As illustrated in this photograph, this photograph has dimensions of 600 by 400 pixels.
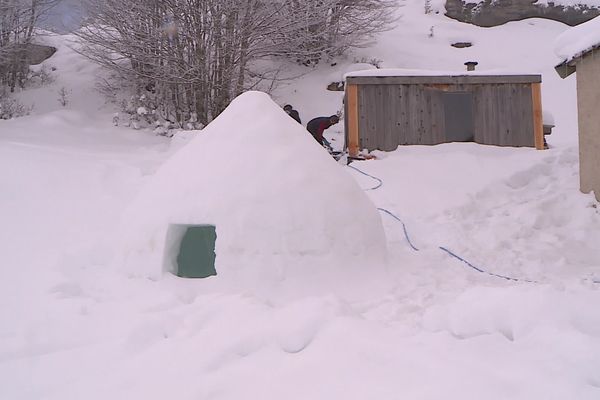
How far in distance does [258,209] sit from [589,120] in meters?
5.17

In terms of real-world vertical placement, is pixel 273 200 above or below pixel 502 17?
below

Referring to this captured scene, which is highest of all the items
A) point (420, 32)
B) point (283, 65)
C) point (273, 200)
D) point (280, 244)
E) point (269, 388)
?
point (420, 32)

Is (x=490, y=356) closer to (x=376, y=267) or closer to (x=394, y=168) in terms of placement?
(x=376, y=267)

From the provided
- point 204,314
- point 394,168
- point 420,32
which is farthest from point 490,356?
point 420,32

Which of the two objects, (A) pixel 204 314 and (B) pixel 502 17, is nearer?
(A) pixel 204 314

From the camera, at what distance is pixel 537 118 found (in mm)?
10594

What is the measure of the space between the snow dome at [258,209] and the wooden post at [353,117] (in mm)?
5482

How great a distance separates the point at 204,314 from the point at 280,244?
101 cm

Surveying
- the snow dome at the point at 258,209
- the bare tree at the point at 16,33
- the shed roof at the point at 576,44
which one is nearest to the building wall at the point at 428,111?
the shed roof at the point at 576,44

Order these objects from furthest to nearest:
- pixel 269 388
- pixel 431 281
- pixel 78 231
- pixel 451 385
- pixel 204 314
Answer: pixel 78 231, pixel 431 281, pixel 204 314, pixel 269 388, pixel 451 385

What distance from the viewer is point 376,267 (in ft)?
15.1

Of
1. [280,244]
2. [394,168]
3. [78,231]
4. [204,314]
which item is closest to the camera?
[204,314]

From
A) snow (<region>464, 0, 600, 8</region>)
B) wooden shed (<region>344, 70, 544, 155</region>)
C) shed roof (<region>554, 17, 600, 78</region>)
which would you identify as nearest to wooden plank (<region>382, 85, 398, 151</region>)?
wooden shed (<region>344, 70, 544, 155</region>)

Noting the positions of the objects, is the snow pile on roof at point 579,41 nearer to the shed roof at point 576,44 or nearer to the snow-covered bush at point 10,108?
the shed roof at point 576,44
